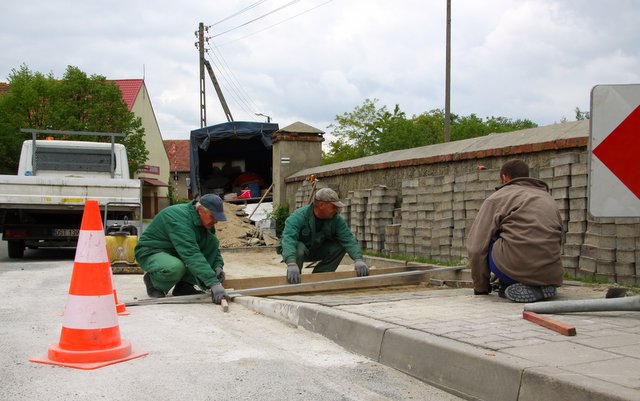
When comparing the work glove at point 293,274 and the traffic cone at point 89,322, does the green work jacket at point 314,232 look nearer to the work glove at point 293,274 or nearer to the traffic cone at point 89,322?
the work glove at point 293,274

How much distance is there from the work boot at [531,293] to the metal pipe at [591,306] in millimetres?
662

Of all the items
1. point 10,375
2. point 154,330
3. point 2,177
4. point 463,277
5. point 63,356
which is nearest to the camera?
point 10,375

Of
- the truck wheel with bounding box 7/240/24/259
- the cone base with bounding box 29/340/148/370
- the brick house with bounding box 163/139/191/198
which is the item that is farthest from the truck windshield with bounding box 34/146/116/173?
the brick house with bounding box 163/139/191/198

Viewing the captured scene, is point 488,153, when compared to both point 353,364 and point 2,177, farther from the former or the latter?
point 2,177

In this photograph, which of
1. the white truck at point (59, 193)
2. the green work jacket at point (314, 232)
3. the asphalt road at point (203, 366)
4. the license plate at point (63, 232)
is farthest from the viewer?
the license plate at point (63, 232)

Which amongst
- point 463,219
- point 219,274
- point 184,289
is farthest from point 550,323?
point 463,219

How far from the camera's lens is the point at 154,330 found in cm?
508

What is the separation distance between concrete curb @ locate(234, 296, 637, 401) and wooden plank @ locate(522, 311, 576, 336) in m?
0.76

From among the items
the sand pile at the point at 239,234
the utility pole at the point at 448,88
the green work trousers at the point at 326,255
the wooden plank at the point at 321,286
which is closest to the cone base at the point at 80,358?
the wooden plank at the point at 321,286

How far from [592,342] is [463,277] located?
417 cm

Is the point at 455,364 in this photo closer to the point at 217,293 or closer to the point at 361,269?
the point at 217,293

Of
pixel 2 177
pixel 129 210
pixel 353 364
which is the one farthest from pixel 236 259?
pixel 353 364

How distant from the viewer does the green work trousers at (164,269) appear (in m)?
6.60

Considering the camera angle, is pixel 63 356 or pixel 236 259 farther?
pixel 236 259
